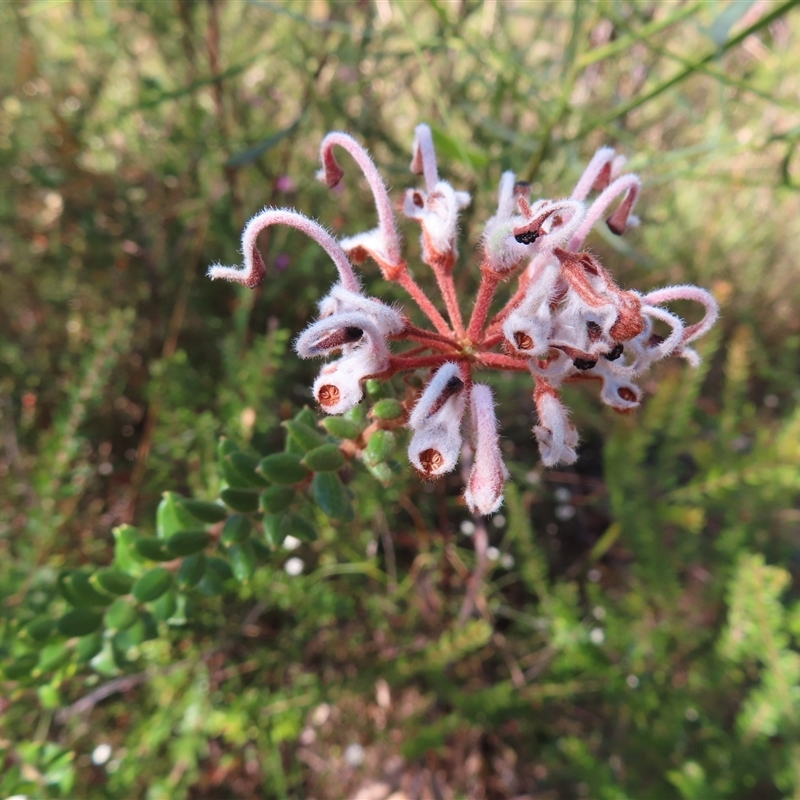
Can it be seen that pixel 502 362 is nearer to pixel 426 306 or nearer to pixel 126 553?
pixel 426 306

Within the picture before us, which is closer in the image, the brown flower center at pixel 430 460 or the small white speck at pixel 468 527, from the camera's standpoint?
the brown flower center at pixel 430 460

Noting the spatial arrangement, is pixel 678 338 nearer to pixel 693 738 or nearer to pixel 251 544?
pixel 251 544

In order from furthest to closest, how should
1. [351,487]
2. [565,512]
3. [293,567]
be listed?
[565,512], [293,567], [351,487]

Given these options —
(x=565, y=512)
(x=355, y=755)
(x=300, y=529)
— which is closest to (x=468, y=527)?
(x=565, y=512)

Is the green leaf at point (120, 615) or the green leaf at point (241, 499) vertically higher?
the green leaf at point (241, 499)

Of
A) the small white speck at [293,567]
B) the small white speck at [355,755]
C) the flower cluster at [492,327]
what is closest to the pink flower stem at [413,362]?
the flower cluster at [492,327]

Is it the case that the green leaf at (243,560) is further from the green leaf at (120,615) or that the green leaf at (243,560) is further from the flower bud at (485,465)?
the flower bud at (485,465)
